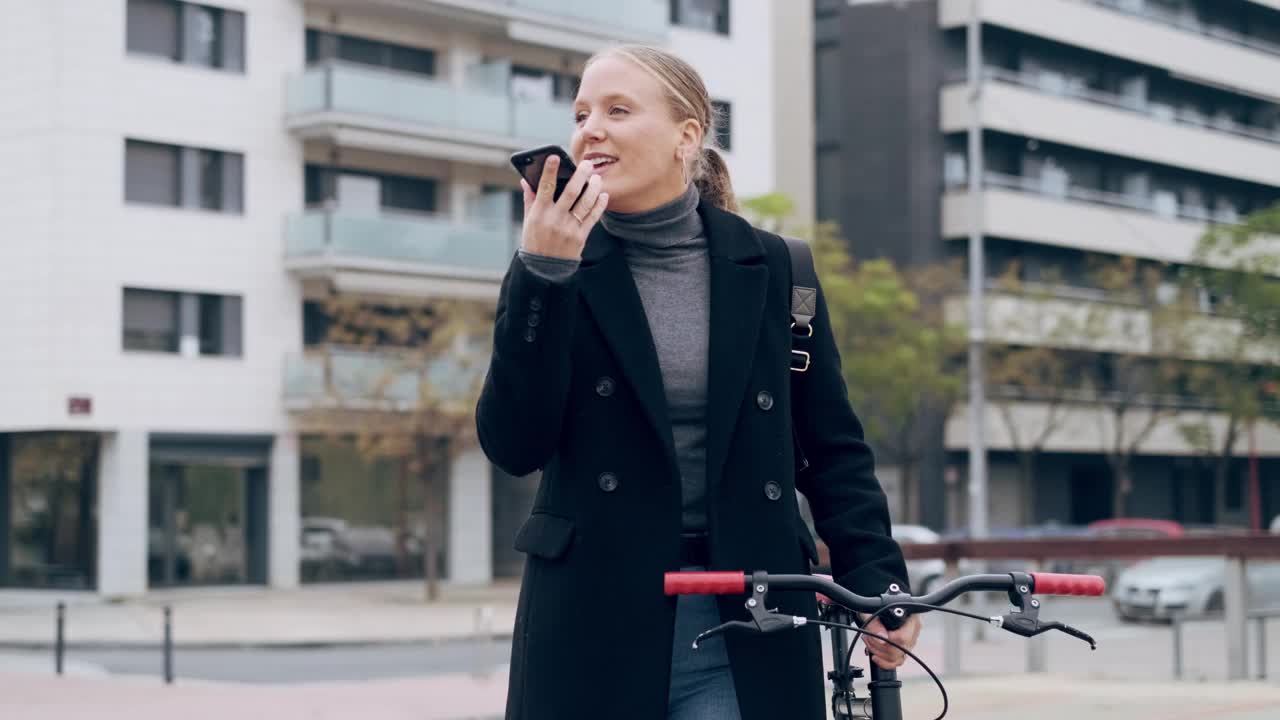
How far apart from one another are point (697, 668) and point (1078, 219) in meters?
51.6

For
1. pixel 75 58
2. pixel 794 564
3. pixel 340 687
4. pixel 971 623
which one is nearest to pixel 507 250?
pixel 75 58

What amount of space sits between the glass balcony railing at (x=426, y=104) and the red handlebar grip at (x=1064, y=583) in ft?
110

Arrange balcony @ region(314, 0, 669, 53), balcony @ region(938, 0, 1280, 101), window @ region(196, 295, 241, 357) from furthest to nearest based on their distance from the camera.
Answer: balcony @ region(938, 0, 1280, 101), balcony @ region(314, 0, 669, 53), window @ region(196, 295, 241, 357)

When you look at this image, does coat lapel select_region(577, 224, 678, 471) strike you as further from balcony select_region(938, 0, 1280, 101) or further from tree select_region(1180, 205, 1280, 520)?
balcony select_region(938, 0, 1280, 101)

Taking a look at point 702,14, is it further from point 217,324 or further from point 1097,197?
point 1097,197

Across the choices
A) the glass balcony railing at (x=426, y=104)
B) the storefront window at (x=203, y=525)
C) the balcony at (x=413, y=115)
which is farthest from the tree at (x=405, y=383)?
the glass balcony railing at (x=426, y=104)

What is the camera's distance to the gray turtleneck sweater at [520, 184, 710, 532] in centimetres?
329

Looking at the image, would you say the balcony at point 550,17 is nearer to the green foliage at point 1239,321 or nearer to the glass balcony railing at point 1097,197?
the glass balcony railing at point 1097,197

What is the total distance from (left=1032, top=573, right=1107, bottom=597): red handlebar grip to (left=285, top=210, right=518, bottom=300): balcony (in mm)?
32717

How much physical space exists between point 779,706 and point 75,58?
105ft

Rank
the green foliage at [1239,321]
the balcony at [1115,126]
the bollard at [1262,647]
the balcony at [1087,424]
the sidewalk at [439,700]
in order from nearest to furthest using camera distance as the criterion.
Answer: the sidewalk at [439,700] → the bollard at [1262,647] → the green foliage at [1239,321] → the balcony at [1087,424] → the balcony at [1115,126]

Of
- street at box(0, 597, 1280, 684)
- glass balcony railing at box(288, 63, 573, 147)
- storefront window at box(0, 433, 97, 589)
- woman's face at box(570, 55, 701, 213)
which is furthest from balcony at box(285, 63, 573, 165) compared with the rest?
woman's face at box(570, 55, 701, 213)

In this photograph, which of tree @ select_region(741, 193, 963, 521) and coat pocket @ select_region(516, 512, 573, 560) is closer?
coat pocket @ select_region(516, 512, 573, 560)

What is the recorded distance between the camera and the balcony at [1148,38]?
51.3m
